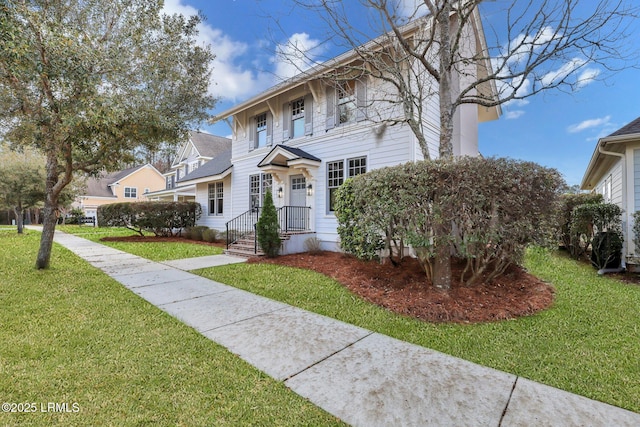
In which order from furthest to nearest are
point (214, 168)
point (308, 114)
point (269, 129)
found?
point (214, 168) < point (269, 129) < point (308, 114)

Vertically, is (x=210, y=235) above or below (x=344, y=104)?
below

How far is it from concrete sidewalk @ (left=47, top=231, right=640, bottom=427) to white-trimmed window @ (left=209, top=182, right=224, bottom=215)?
37.7 ft

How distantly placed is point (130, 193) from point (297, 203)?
3533cm

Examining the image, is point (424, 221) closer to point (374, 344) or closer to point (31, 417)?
point (374, 344)

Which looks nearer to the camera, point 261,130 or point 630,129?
point 630,129

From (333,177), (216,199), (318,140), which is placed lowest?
(216,199)

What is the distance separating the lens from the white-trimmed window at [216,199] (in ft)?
51.5

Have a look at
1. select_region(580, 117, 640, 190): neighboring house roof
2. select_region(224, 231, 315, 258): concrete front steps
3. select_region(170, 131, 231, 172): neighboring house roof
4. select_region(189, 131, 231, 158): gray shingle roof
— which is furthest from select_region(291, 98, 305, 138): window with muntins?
select_region(189, 131, 231, 158): gray shingle roof

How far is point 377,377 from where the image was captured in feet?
8.93

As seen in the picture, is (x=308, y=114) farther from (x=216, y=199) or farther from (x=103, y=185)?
(x=103, y=185)

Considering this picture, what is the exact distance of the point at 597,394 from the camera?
2.48 m

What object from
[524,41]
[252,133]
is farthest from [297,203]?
[524,41]

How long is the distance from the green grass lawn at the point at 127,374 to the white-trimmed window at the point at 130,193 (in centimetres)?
3844

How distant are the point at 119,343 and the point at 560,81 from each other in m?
8.55
